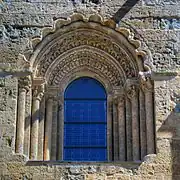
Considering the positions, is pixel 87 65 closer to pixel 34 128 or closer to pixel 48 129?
pixel 48 129

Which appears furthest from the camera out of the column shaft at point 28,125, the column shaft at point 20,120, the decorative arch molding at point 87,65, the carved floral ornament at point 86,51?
the decorative arch molding at point 87,65

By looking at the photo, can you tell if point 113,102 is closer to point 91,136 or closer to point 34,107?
point 91,136

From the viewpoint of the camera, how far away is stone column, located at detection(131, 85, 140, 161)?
11336 mm

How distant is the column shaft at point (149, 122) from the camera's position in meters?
11.2

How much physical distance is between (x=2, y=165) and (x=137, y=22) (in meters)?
3.75

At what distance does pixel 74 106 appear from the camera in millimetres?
12078

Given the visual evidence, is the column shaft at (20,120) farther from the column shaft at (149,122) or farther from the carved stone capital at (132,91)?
the column shaft at (149,122)

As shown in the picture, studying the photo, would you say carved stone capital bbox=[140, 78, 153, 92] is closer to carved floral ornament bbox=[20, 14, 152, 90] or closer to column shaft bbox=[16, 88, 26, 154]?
carved floral ornament bbox=[20, 14, 152, 90]

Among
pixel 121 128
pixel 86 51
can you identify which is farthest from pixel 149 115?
pixel 86 51

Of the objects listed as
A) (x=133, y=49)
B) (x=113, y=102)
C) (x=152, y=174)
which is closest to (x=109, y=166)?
(x=152, y=174)

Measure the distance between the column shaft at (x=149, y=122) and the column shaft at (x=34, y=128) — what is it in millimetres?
2009

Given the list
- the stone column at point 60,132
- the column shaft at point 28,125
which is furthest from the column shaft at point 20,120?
the stone column at point 60,132

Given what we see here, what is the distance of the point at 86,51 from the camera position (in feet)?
40.4

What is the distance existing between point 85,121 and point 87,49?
4.74 ft
